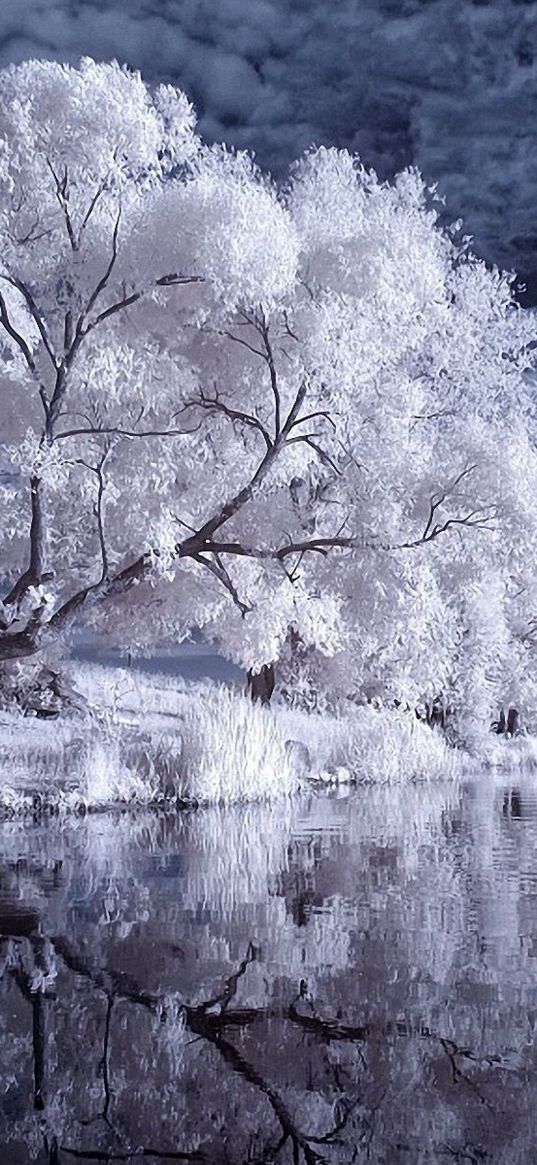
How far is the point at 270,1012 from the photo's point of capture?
414cm

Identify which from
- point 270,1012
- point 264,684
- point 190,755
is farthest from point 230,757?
point 264,684

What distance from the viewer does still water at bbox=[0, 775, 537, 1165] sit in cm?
289

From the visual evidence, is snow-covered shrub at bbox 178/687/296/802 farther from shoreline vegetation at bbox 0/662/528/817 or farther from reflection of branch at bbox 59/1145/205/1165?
reflection of branch at bbox 59/1145/205/1165

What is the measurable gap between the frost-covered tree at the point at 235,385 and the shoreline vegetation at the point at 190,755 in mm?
2159

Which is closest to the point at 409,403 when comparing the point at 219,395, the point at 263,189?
the point at 219,395

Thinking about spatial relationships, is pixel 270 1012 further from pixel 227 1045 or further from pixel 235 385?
pixel 235 385

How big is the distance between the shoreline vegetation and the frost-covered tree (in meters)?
2.16

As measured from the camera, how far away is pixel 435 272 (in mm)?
19984

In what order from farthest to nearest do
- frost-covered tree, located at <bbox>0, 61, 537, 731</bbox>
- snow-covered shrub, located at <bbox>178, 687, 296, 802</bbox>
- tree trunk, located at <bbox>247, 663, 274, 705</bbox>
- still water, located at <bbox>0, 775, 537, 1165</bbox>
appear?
1. tree trunk, located at <bbox>247, 663, 274, 705</bbox>
2. frost-covered tree, located at <bbox>0, 61, 537, 731</bbox>
3. snow-covered shrub, located at <bbox>178, 687, 296, 802</bbox>
4. still water, located at <bbox>0, 775, 537, 1165</bbox>

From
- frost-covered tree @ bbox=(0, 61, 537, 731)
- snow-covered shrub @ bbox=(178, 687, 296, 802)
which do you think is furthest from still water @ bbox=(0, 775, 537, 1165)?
frost-covered tree @ bbox=(0, 61, 537, 731)

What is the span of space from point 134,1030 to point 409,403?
20.3m

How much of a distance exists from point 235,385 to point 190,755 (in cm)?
754

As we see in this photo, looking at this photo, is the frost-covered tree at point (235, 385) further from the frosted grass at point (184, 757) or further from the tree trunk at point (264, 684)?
the tree trunk at point (264, 684)

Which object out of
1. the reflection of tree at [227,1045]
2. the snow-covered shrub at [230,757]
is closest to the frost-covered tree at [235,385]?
the snow-covered shrub at [230,757]
